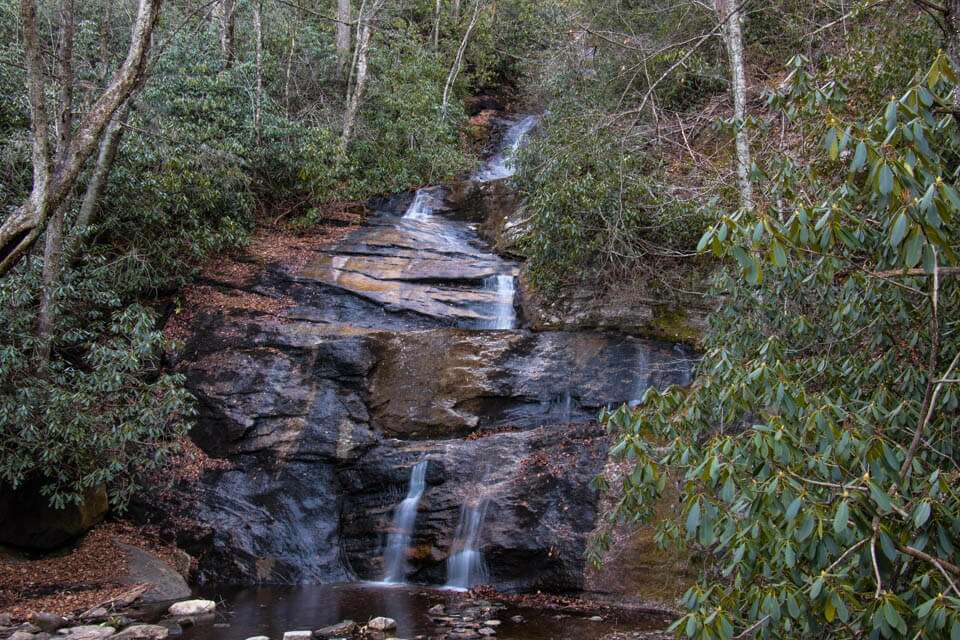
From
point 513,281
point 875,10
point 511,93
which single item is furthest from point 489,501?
point 511,93

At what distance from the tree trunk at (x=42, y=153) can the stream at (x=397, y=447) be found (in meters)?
5.08

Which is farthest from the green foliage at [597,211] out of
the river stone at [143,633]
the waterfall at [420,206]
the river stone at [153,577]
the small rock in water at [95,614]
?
the small rock in water at [95,614]

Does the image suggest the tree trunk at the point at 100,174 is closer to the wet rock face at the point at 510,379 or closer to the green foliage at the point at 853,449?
the wet rock face at the point at 510,379

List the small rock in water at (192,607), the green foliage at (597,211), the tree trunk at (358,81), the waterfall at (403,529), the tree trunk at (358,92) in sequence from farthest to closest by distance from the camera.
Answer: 1. the tree trunk at (358,92)
2. the tree trunk at (358,81)
3. the green foliage at (597,211)
4. the waterfall at (403,529)
5. the small rock in water at (192,607)

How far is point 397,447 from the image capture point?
1207 cm

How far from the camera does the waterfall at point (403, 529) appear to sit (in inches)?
431

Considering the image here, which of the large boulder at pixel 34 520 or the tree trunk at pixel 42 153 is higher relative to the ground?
the tree trunk at pixel 42 153

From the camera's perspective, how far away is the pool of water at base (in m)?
8.38

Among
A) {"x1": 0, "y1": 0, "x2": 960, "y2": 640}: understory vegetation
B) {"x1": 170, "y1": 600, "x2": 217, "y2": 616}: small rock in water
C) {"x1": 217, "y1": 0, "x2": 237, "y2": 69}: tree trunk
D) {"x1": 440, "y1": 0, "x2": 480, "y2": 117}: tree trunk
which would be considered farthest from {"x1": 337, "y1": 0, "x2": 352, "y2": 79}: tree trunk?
{"x1": 170, "y1": 600, "x2": 217, "y2": 616}: small rock in water

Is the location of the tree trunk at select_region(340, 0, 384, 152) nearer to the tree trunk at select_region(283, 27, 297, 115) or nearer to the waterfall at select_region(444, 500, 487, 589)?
the tree trunk at select_region(283, 27, 297, 115)

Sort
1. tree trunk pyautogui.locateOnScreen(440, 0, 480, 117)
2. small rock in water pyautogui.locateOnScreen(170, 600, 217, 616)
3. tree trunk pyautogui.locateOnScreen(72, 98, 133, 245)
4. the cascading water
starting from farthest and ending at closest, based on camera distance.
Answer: tree trunk pyautogui.locateOnScreen(440, 0, 480, 117) → the cascading water → tree trunk pyautogui.locateOnScreen(72, 98, 133, 245) → small rock in water pyautogui.locateOnScreen(170, 600, 217, 616)

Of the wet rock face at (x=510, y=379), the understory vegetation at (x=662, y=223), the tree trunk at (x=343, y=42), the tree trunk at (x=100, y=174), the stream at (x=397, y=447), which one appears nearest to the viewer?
the understory vegetation at (x=662, y=223)

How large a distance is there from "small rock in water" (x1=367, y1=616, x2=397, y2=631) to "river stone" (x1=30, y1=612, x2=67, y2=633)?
3558 millimetres

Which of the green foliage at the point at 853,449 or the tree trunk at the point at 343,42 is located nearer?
the green foliage at the point at 853,449
